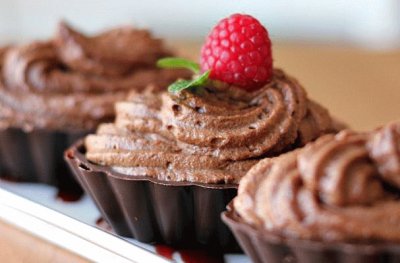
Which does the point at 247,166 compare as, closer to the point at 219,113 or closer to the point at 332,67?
the point at 219,113

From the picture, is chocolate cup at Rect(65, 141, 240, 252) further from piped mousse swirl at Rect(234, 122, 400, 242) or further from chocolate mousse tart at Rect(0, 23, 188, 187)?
chocolate mousse tart at Rect(0, 23, 188, 187)

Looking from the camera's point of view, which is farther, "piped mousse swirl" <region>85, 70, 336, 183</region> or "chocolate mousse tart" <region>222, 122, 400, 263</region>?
"piped mousse swirl" <region>85, 70, 336, 183</region>

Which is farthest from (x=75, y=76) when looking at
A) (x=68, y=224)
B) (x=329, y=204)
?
(x=329, y=204)

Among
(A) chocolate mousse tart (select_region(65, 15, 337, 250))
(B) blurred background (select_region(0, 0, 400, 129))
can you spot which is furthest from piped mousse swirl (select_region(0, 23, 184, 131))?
(B) blurred background (select_region(0, 0, 400, 129))

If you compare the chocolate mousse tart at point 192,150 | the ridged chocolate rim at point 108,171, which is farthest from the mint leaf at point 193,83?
the ridged chocolate rim at point 108,171

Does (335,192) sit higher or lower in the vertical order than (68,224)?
higher

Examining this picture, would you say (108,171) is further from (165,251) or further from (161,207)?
(165,251)
